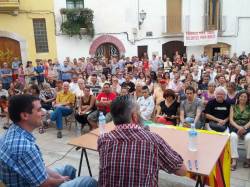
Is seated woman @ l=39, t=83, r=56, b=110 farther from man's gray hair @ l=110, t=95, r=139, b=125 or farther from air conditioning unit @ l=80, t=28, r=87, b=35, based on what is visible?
air conditioning unit @ l=80, t=28, r=87, b=35

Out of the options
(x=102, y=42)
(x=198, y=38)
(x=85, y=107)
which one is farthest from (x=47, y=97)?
(x=198, y=38)

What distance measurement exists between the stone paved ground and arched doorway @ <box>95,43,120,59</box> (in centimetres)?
924

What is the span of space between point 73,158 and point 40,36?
1076 centimetres

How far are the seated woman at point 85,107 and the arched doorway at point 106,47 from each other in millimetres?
9391

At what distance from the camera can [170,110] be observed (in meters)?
5.37

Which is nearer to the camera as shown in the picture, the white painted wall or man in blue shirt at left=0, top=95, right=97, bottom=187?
man in blue shirt at left=0, top=95, right=97, bottom=187

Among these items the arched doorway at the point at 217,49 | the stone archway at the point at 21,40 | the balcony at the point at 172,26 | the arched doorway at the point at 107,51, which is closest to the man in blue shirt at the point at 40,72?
the stone archway at the point at 21,40

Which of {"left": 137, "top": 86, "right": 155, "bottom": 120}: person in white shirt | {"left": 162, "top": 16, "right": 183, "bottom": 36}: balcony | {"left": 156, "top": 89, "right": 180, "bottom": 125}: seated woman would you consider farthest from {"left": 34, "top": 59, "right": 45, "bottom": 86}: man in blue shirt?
{"left": 162, "top": 16, "right": 183, "bottom": 36}: balcony

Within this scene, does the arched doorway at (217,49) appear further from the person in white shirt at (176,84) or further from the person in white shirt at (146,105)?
the person in white shirt at (146,105)

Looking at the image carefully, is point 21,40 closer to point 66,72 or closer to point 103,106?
point 66,72

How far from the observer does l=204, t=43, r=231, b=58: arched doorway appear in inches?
672

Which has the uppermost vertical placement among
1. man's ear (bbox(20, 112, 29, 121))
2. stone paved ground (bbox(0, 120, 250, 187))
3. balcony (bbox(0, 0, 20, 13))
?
balcony (bbox(0, 0, 20, 13))

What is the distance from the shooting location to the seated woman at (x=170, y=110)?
5.32 m

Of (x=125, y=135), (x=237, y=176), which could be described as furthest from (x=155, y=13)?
(x=125, y=135)
